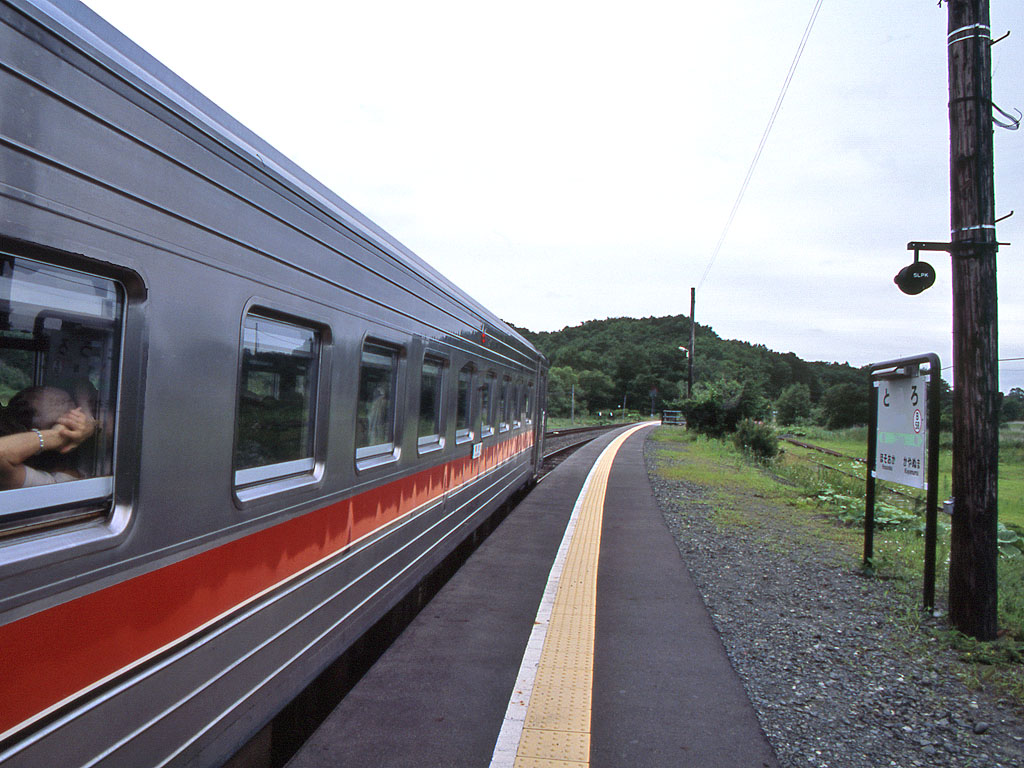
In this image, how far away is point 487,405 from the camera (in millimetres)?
7777

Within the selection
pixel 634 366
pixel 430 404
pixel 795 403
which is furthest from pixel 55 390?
pixel 634 366

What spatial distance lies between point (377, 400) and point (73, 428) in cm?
223

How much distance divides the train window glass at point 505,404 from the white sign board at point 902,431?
410cm

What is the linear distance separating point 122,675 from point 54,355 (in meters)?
0.90

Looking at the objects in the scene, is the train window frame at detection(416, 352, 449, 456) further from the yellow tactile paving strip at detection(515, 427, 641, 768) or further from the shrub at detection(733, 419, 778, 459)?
the shrub at detection(733, 419, 778, 459)

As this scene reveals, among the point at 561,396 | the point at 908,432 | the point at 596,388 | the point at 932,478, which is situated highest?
the point at 596,388

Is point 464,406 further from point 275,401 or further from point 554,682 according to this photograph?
point 275,401

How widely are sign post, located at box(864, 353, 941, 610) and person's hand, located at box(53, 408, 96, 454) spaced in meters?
5.04

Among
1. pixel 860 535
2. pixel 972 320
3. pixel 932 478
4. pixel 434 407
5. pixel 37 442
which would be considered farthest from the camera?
pixel 860 535

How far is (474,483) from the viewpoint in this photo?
7.12 metres

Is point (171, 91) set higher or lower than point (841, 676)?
higher

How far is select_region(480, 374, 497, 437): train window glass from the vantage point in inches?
293

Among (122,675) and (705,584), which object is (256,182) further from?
(705,584)

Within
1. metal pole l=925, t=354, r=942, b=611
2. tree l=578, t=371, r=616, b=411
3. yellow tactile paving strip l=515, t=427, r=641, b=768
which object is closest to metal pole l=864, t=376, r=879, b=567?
metal pole l=925, t=354, r=942, b=611
